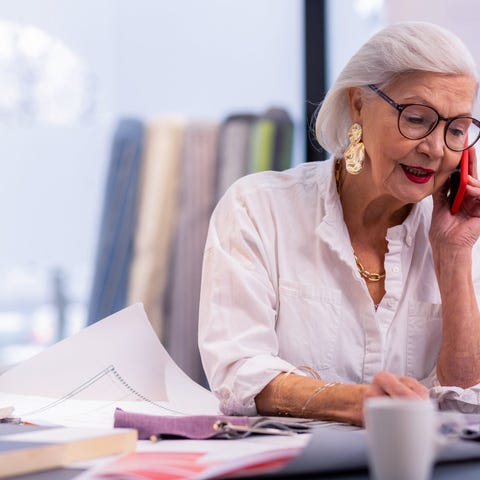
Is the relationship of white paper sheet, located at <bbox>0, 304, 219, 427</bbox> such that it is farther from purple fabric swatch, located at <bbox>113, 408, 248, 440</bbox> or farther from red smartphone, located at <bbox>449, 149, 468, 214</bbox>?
red smartphone, located at <bbox>449, 149, 468, 214</bbox>

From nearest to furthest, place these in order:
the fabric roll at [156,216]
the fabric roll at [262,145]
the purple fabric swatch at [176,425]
A: the purple fabric swatch at [176,425] < the fabric roll at [156,216] < the fabric roll at [262,145]

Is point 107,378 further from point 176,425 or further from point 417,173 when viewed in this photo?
point 417,173

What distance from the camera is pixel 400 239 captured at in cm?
205

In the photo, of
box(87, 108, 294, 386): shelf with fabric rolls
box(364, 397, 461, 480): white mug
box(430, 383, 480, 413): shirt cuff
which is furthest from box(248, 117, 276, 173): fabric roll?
box(364, 397, 461, 480): white mug

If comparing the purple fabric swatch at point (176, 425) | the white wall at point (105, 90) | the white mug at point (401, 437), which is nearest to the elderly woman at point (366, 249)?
the purple fabric swatch at point (176, 425)

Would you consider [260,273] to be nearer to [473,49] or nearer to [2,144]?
[473,49]

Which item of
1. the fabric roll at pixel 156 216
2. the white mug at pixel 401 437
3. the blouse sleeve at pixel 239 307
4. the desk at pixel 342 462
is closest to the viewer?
the white mug at pixel 401 437

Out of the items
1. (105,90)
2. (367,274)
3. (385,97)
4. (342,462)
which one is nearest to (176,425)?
(342,462)

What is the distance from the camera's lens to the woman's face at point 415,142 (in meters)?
1.87

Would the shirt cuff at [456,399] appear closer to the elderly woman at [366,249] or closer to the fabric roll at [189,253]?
the elderly woman at [366,249]

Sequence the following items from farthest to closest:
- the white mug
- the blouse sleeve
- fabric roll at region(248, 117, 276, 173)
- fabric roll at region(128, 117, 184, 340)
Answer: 1. fabric roll at region(248, 117, 276, 173)
2. fabric roll at region(128, 117, 184, 340)
3. the blouse sleeve
4. the white mug

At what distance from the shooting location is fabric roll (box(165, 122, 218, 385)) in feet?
11.2

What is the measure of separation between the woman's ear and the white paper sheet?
1.99 feet

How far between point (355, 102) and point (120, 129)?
169 centimetres
